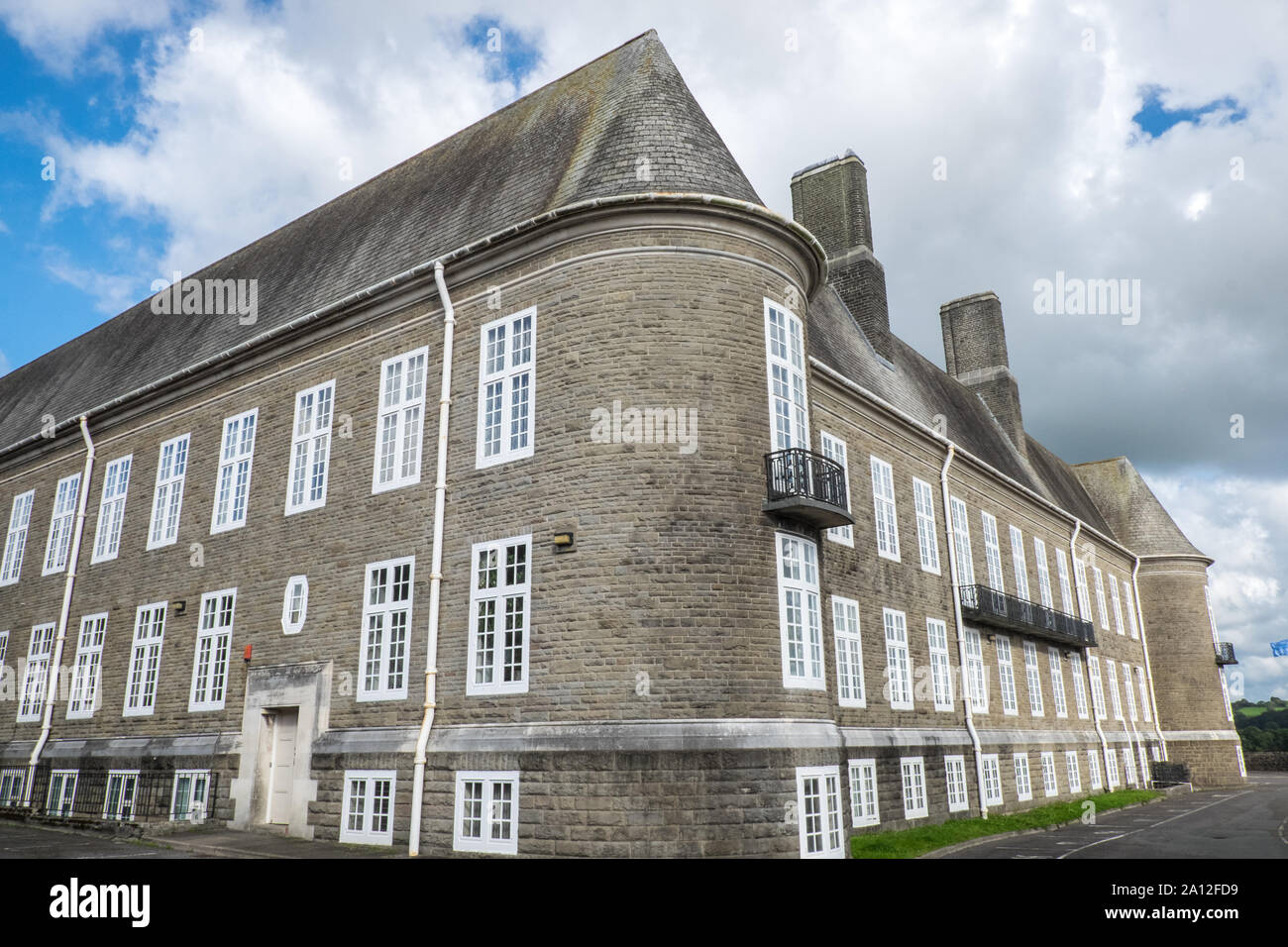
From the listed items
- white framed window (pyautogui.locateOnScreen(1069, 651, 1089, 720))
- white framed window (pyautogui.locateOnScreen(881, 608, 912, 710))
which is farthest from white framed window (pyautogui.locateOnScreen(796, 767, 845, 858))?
white framed window (pyautogui.locateOnScreen(1069, 651, 1089, 720))

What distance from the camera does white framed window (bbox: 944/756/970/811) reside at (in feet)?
69.1

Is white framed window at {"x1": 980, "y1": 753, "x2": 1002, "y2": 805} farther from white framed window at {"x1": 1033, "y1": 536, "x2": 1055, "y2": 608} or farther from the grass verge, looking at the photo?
white framed window at {"x1": 1033, "y1": 536, "x2": 1055, "y2": 608}

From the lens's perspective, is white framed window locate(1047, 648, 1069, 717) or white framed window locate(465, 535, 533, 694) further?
white framed window locate(1047, 648, 1069, 717)

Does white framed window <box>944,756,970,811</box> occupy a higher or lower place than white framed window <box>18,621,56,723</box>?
lower

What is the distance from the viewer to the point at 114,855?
44.0ft

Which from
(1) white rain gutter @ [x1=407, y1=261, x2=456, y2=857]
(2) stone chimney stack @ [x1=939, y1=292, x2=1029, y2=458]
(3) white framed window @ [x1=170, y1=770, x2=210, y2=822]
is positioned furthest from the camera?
(2) stone chimney stack @ [x1=939, y1=292, x2=1029, y2=458]

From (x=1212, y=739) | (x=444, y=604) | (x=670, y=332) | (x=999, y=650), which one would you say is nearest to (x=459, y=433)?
(x=444, y=604)

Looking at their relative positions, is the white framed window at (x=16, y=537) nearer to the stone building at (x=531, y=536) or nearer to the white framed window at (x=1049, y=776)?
the stone building at (x=531, y=536)

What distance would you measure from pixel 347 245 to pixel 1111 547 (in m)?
32.6

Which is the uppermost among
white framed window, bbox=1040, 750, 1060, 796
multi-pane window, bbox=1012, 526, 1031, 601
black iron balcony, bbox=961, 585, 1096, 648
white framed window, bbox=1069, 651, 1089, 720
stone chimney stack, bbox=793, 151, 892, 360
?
stone chimney stack, bbox=793, 151, 892, 360

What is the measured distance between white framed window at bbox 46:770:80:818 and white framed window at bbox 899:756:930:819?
17.6 metres

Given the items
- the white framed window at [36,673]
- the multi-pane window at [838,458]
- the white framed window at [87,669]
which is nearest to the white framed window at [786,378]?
the multi-pane window at [838,458]

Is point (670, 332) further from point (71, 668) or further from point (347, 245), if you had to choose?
point (71, 668)

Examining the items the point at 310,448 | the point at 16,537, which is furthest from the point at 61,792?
the point at 310,448
